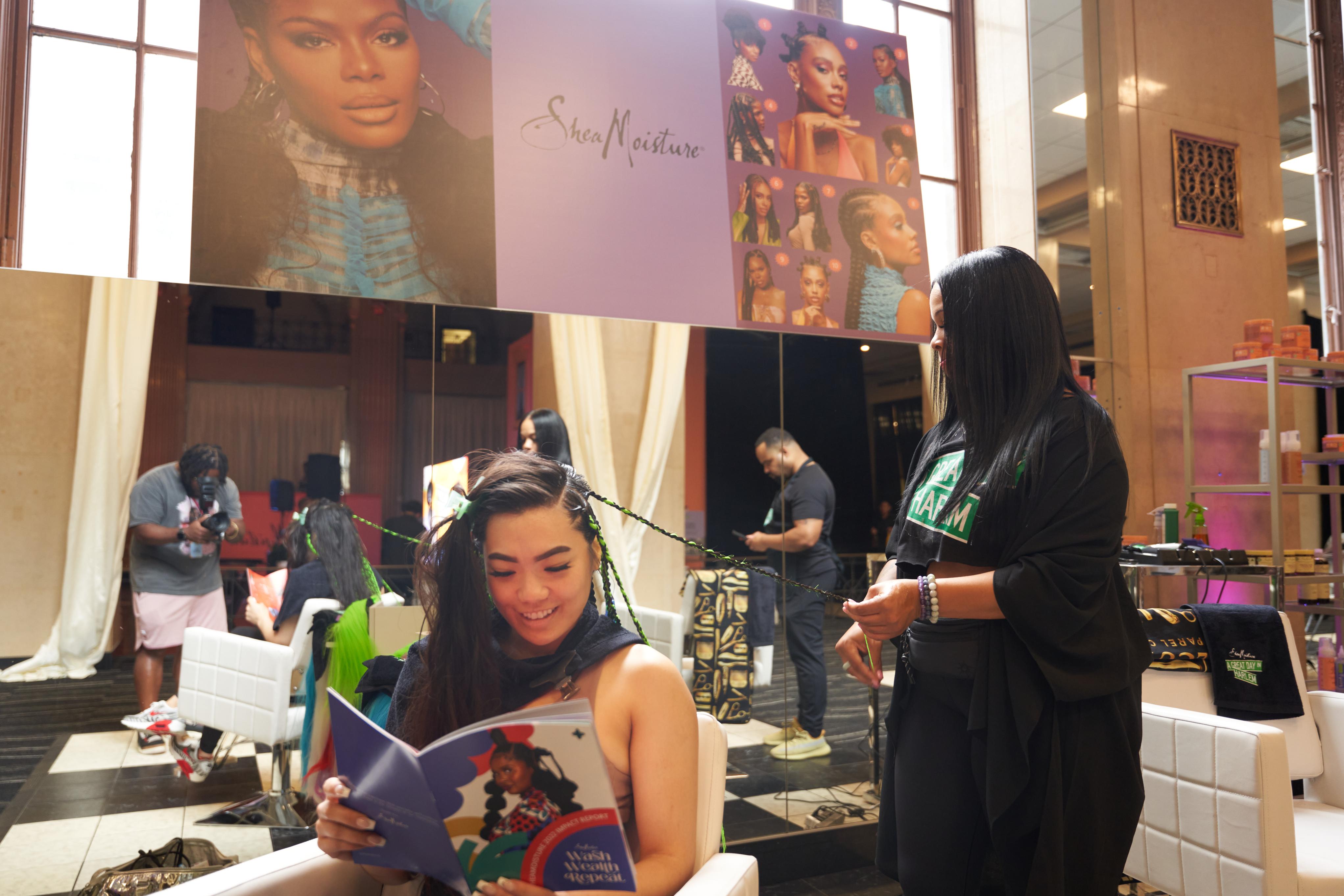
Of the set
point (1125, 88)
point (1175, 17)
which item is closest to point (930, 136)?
point (1125, 88)

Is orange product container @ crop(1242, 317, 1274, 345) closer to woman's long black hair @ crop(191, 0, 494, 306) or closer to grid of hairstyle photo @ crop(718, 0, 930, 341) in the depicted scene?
grid of hairstyle photo @ crop(718, 0, 930, 341)

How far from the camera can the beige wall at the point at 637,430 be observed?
2.62 metres

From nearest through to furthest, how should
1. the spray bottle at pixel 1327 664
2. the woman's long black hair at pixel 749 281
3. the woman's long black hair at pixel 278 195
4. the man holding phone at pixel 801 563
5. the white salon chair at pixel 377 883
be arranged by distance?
the white salon chair at pixel 377 883 < the woman's long black hair at pixel 278 195 < the man holding phone at pixel 801 563 < the woman's long black hair at pixel 749 281 < the spray bottle at pixel 1327 664

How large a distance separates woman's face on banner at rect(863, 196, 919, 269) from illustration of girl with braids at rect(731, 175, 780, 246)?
16.0 inches

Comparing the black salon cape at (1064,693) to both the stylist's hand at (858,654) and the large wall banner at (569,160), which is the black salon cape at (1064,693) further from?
the large wall banner at (569,160)

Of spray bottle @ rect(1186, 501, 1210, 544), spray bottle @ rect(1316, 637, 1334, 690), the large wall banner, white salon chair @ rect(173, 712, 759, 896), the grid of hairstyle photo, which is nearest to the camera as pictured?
white salon chair @ rect(173, 712, 759, 896)

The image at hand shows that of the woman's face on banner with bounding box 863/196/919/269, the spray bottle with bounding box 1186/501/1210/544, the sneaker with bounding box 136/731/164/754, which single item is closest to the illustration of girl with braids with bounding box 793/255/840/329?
the woman's face on banner with bounding box 863/196/919/269

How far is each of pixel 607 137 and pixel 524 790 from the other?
2.64 m

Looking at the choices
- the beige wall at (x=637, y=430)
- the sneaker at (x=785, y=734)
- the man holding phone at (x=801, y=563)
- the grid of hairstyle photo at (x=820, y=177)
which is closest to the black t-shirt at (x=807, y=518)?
the man holding phone at (x=801, y=563)

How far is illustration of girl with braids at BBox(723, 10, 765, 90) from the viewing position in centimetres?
332

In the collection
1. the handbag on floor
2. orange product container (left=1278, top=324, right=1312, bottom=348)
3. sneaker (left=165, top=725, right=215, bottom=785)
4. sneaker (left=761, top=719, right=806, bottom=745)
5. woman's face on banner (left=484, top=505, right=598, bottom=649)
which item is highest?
orange product container (left=1278, top=324, right=1312, bottom=348)

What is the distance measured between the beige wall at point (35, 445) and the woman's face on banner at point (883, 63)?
301 centimetres

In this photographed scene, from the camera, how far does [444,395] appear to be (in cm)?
250

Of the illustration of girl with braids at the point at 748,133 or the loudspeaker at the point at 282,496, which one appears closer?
the loudspeaker at the point at 282,496
